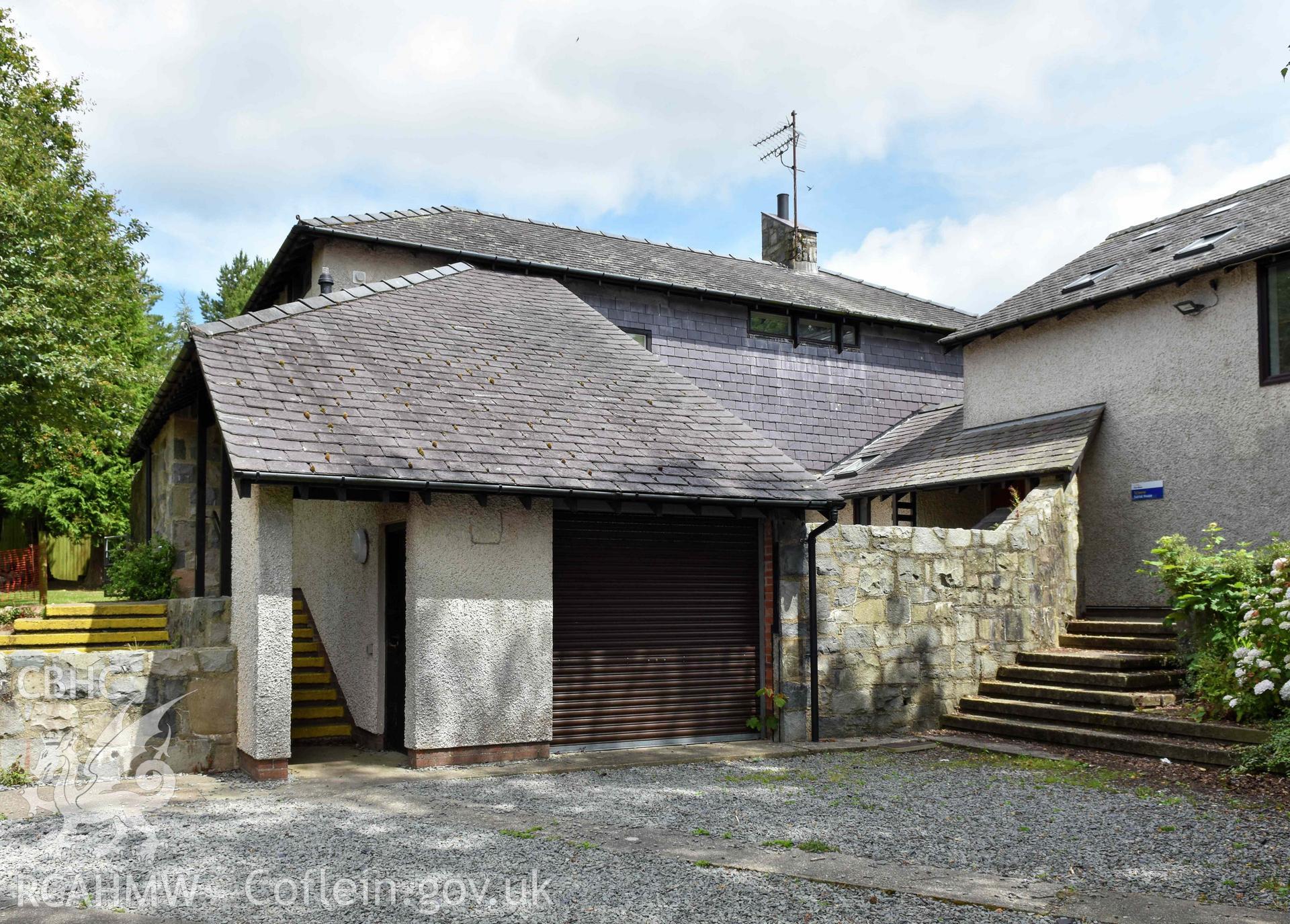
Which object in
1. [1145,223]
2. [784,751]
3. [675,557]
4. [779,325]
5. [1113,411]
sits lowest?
[784,751]

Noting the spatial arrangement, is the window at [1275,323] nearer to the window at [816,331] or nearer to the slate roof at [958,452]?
the slate roof at [958,452]

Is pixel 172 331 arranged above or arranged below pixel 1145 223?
above

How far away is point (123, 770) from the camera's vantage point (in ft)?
27.5

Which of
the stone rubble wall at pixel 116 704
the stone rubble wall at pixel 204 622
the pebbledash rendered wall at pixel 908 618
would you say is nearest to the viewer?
the stone rubble wall at pixel 116 704

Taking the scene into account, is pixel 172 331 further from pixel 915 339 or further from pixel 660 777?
pixel 660 777

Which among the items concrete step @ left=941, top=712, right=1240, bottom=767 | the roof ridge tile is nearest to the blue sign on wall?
concrete step @ left=941, top=712, right=1240, bottom=767

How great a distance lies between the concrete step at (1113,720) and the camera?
9.18 m

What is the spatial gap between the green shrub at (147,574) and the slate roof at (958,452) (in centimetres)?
999

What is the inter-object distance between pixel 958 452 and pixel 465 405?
865 centimetres

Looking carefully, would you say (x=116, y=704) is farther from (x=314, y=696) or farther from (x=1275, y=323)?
(x=1275, y=323)

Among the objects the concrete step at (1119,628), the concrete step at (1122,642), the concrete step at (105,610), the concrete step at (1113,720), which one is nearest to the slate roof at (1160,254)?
the concrete step at (1119,628)

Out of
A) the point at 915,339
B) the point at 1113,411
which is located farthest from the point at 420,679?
the point at 915,339

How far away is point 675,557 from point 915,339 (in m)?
11.1

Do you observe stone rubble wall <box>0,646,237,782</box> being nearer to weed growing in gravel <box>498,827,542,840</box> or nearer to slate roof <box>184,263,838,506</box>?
slate roof <box>184,263,838,506</box>
